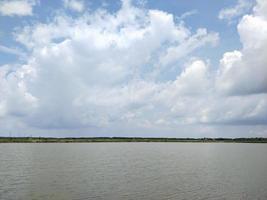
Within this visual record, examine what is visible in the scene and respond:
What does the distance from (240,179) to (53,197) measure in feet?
96.4

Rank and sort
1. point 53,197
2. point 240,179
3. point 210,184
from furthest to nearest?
point 240,179
point 210,184
point 53,197

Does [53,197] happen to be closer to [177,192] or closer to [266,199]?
[177,192]

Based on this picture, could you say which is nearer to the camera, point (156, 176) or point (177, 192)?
point (177, 192)

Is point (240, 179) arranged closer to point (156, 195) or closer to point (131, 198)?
point (156, 195)

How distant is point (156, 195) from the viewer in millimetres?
38312

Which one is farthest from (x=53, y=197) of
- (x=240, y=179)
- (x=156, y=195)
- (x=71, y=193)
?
(x=240, y=179)

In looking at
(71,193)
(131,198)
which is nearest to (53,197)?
(71,193)

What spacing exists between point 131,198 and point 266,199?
48.1 ft

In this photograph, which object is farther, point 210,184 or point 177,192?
point 210,184

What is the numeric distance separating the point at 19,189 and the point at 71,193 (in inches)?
270

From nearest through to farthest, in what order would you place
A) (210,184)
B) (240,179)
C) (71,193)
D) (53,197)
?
(53,197) → (71,193) → (210,184) → (240,179)

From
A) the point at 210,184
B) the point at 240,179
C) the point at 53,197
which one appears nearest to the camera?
the point at 53,197

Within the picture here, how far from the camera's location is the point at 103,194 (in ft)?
125

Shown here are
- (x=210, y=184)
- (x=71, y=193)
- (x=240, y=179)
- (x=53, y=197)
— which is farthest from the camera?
(x=240, y=179)
